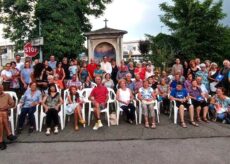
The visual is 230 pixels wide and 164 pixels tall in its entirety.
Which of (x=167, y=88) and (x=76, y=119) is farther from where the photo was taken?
(x=167, y=88)

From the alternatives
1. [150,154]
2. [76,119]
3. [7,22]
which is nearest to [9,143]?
[76,119]

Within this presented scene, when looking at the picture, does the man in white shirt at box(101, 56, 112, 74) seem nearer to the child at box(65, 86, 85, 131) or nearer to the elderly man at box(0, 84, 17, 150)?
the child at box(65, 86, 85, 131)

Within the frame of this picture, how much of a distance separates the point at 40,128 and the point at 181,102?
4.08 meters

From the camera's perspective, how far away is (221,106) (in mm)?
9672

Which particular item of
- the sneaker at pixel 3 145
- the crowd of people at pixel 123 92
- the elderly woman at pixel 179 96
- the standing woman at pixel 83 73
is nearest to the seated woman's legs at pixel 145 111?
the crowd of people at pixel 123 92

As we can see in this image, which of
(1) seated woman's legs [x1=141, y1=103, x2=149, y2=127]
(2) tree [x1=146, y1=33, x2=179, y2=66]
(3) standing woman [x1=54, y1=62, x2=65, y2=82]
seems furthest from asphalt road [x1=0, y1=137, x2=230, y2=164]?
(2) tree [x1=146, y1=33, x2=179, y2=66]

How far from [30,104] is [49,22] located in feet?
36.1

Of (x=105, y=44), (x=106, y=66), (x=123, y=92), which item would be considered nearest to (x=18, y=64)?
(x=106, y=66)

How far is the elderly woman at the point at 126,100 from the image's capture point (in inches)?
362

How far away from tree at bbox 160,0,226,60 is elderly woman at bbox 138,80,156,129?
15.8m

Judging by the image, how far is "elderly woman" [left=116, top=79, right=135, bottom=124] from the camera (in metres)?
9.19

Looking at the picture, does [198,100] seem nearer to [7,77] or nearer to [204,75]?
[204,75]

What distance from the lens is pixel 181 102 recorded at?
941cm

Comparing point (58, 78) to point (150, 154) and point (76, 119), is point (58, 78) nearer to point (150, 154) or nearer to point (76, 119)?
point (76, 119)
